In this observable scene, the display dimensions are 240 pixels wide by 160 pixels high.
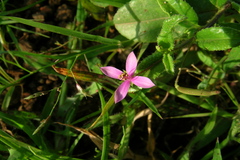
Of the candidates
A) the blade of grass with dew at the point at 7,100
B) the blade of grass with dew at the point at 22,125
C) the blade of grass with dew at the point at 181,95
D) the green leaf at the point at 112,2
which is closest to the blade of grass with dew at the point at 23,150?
the blade of grass with dew at the point at 22,125

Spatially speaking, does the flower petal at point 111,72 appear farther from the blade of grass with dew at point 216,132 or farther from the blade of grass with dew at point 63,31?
the blade of grass with dew at point 216,132

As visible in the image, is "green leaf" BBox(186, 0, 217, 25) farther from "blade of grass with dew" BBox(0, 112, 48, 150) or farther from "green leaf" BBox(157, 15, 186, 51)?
"blade of grass with dew" BBox(0, 112, 48, 150)

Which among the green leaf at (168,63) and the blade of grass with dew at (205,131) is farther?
the blade of grass with dew at (205,131)

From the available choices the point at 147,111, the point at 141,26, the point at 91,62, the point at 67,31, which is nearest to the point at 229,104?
the point at 147,111

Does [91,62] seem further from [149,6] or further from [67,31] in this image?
[149,6]

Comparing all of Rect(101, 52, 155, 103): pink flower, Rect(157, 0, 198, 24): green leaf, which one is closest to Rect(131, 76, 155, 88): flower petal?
Rect(101, 52, 155, 103): pink flower

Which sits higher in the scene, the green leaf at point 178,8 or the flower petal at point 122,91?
the green leaf at point 178,8

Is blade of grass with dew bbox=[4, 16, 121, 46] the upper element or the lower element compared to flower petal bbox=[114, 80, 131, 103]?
upper
